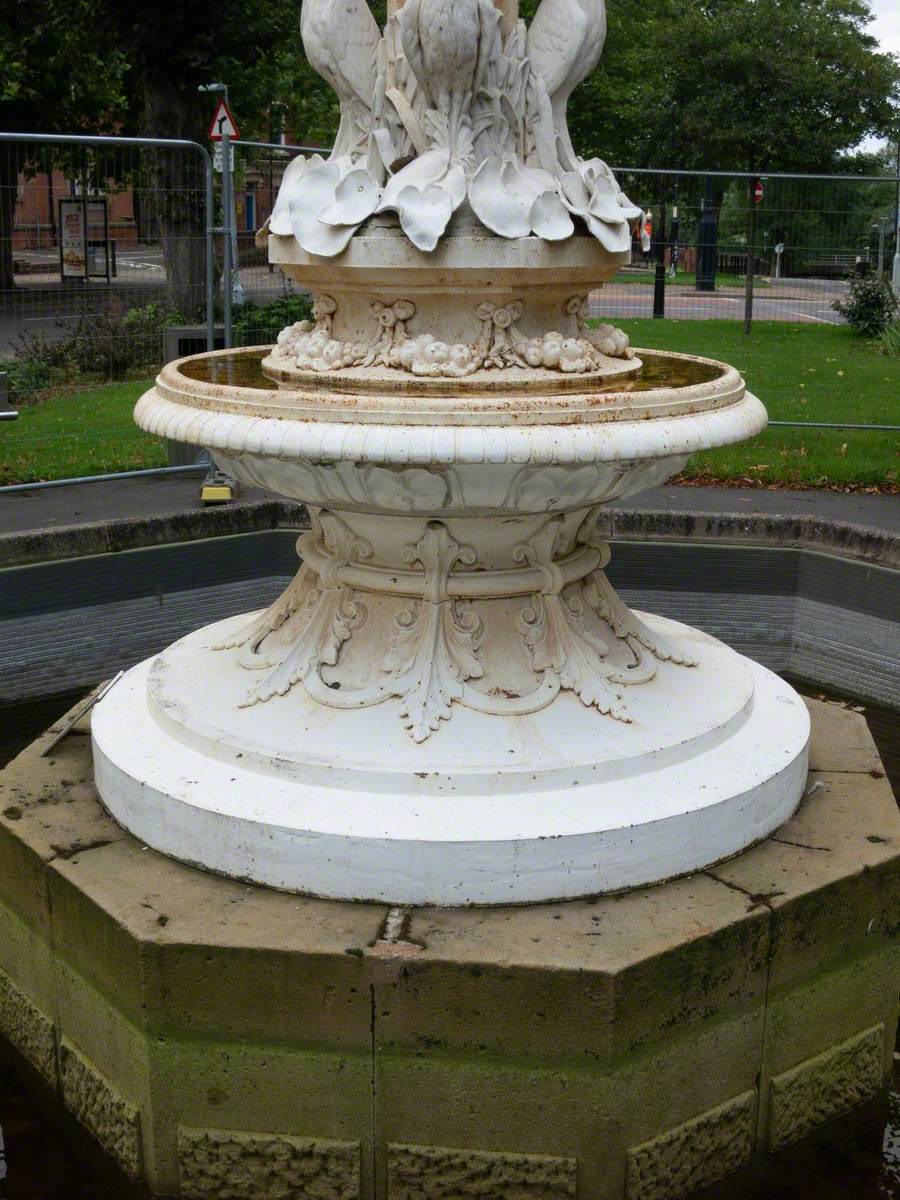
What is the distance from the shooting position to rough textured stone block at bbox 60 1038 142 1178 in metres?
3.62

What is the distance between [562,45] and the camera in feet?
13.6

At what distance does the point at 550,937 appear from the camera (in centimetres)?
347

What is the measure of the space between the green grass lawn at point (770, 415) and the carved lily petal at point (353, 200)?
5.55 meters

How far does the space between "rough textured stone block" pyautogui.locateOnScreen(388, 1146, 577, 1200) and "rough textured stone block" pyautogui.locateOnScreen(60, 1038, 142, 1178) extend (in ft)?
2.29

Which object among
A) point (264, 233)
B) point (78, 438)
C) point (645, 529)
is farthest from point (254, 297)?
point (264, 233)

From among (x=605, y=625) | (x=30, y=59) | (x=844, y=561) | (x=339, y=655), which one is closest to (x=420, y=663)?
(x=339, y=655)

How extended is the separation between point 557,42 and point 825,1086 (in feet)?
10.3

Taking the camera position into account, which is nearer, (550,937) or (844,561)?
(550,937)

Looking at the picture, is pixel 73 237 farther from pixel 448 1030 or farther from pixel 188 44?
pixel 448 1030

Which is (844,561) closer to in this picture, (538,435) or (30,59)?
(538,435)

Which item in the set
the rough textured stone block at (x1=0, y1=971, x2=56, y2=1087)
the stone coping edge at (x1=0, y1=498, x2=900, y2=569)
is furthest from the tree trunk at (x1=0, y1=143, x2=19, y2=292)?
the rough textured stone block at (x1=0, y1=971, x2=56, y2=1087)

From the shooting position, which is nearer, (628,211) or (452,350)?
(452,350)

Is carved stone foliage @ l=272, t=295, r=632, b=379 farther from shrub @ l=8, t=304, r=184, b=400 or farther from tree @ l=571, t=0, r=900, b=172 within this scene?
tree @ l=571, t=0, r=900, b=172

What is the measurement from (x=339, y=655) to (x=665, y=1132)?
1.64 m
